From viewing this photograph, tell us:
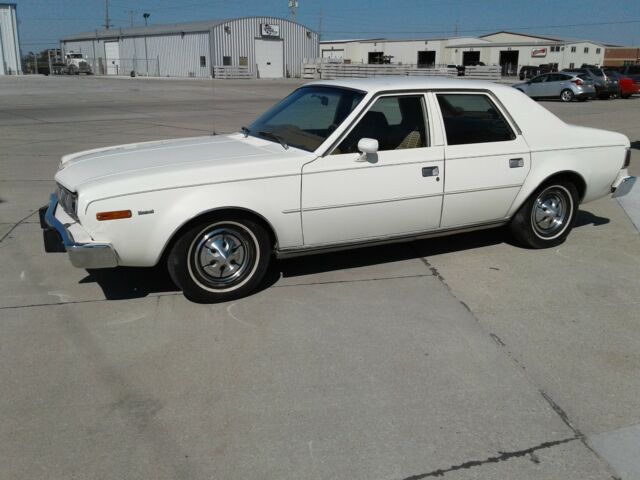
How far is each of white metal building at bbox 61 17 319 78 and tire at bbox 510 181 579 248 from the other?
5118 centimetres

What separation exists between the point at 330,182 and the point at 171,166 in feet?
3.83

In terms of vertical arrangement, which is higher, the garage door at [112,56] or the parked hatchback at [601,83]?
the garage door at [112,56]

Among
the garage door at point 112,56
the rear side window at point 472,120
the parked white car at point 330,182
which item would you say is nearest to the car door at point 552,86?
the parked white car at point 330,182

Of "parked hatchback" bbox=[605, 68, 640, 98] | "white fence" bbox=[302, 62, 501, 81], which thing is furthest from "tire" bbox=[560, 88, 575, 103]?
"white fence" bbox=[302, 62, 501, 81]

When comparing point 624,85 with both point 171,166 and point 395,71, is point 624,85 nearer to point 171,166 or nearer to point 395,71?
point 395,71

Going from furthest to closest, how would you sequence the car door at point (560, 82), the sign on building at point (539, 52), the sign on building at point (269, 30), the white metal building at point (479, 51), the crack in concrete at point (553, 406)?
the white metal building at point (479, 51), the sign on building at point (539, 52), the sign on building at point (269, 30), the car door at point (560, 82), the crack in concrete at point (553, 406)

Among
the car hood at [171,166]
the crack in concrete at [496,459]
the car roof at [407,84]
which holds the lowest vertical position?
the crack in concrete at [496,459]

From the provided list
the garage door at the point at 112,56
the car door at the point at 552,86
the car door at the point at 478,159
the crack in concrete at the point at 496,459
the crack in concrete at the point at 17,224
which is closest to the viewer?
the crack in concrete at the point at 496,459

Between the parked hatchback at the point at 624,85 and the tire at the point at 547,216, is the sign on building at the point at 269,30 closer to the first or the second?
the parked hatchback at the point at 624,85

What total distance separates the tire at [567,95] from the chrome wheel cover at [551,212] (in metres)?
24.2

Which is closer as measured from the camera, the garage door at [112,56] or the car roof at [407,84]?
the car roof at [407,84]

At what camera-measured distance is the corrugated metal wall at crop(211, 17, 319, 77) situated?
54.2 meters

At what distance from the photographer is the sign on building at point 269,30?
186 ft

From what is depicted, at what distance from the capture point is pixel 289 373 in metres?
3.44
